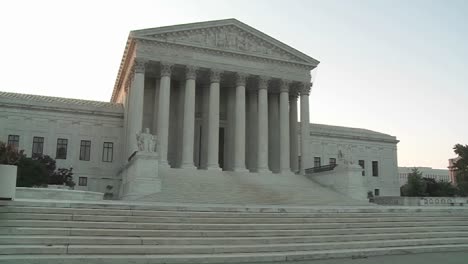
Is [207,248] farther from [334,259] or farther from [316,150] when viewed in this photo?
[316,150]

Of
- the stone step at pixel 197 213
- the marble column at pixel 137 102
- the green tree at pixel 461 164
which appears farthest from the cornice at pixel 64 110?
the green tree at pixel 461 164

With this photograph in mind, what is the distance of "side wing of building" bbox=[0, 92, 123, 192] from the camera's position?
45844 millimetres

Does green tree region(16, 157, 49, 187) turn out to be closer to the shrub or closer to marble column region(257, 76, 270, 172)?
the shrub

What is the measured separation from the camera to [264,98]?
4566cm

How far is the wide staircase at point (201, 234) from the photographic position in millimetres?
13242

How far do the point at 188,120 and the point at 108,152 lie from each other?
1158cm

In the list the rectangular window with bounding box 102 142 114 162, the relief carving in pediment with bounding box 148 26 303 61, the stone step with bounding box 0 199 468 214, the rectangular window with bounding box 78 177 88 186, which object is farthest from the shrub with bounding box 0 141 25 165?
the rectangular window with bounding box 102 142 114 162

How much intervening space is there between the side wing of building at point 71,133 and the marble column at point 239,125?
1272 cm

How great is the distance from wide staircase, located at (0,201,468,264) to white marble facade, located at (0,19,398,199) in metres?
23.0

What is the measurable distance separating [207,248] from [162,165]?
84.1 ft

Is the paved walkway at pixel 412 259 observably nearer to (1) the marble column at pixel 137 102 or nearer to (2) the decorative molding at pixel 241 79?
(1) the marble column at pixel 137 102

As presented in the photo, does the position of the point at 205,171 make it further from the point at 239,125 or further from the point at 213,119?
the point at 239,125

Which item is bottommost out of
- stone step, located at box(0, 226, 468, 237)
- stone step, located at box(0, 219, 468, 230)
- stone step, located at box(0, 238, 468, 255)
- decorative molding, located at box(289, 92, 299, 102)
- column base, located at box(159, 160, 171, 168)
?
stone step, located at box(0, 238, 468, 255)

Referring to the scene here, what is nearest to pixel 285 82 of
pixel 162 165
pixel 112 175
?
pixel 162 165
